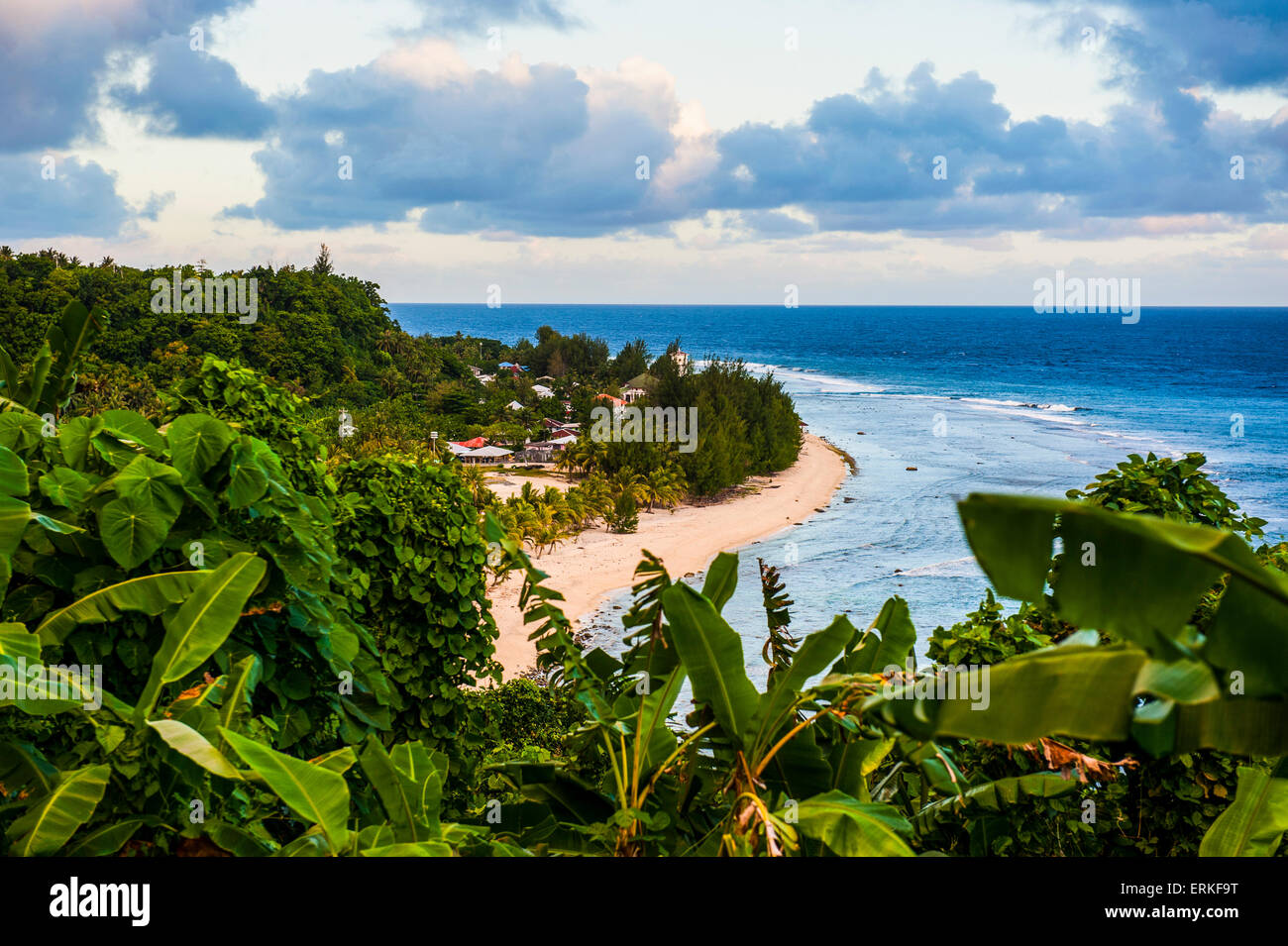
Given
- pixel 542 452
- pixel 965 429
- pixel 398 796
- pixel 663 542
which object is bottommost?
pixel 663 542

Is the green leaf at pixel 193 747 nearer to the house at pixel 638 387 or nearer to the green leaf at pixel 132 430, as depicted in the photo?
the green leaf at pixel 132 430

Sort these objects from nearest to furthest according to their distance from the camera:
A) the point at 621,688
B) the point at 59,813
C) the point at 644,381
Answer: the point at 59,813 → the point at 621,688 → the point at 644,381

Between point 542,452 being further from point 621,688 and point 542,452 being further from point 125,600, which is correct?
point 125,600

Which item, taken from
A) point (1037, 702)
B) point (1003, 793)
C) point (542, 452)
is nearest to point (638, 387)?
point (542, 452)

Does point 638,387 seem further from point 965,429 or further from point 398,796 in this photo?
point 398,796

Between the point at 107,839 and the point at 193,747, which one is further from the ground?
the point at 193,747

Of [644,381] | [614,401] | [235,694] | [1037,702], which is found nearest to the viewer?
[1037,702]

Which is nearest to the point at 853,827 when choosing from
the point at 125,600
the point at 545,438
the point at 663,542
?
the point at 125,600

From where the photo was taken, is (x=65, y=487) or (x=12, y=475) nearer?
(x=12, y=475)
